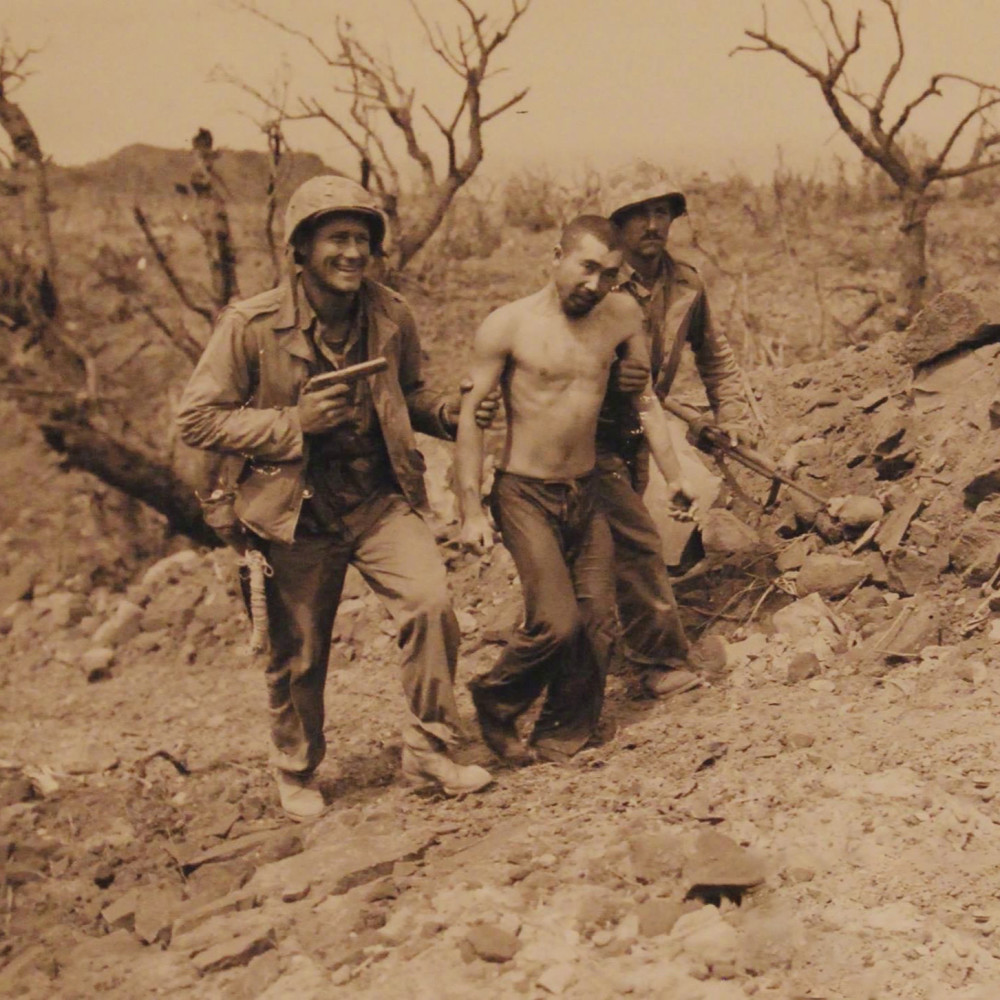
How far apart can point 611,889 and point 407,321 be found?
6.27 ft

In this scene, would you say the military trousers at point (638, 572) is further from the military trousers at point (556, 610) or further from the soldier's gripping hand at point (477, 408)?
the soldier's gripping hand at point (477, 408)

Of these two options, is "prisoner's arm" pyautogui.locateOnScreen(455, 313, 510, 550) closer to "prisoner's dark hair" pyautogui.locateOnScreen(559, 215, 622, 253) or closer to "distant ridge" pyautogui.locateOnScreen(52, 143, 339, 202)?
"prisoner's dark hair" pyautogui.locateOnScreen(559, 215, 622, 253)

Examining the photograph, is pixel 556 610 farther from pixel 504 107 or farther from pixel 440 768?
pixel 504 107

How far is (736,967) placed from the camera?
3281 millimetres

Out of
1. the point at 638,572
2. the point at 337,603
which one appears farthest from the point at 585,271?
the point at 337,603

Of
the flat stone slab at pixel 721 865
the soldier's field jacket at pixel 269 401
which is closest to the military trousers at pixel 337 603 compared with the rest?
the soldier's field jacket at pixel 269 401

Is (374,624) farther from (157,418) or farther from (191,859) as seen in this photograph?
(157,418)

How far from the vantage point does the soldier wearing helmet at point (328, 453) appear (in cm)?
429

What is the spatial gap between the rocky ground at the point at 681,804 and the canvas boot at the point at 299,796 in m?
0.07

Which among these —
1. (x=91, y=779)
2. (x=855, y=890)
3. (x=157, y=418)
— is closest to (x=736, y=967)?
(x=855, y=890)

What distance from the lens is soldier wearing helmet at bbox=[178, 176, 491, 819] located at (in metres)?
4.29

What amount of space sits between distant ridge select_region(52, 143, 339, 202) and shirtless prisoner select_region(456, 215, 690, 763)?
1197cm

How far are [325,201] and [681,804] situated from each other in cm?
203

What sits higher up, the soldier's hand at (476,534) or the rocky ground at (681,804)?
the soldier's hand at (476,534)
